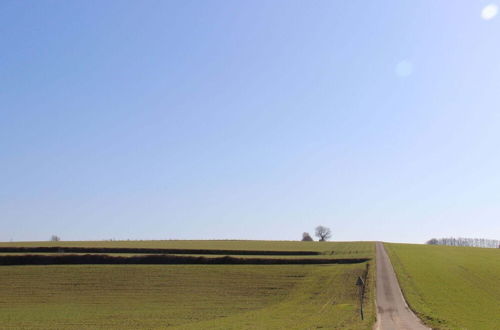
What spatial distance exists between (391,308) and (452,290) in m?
14.5

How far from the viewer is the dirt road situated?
30.7 m

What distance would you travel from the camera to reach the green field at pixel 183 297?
117 feet

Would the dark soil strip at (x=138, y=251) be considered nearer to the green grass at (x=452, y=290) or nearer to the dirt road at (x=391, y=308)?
the green grass at (x=452, y=290)

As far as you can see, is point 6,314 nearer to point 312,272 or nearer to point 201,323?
point 201,323

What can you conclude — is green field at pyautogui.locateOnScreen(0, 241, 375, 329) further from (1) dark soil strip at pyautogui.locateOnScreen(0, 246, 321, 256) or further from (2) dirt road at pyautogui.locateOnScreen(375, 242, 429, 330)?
(1) dark soil strip at pyautogui.locateOnScreen(0, 246, 321, 256)

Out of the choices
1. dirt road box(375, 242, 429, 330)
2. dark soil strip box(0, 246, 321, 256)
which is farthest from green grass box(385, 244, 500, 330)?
dark soil strip box(0, 246, 321, 256)

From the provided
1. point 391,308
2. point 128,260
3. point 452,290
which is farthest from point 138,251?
point 391,308

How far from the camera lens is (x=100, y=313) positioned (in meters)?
41.2

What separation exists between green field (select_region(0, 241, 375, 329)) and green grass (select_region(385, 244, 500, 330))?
399cm

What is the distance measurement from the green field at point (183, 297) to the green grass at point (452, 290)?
3988mm

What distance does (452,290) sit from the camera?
49.4 metres

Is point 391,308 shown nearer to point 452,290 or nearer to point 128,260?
point 452,290

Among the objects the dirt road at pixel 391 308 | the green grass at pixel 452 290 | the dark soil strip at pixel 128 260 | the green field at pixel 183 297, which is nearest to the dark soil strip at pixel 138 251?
the dark soil strip at pixel 128 260

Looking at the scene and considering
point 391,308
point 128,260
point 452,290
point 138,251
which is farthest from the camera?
point 138,251
